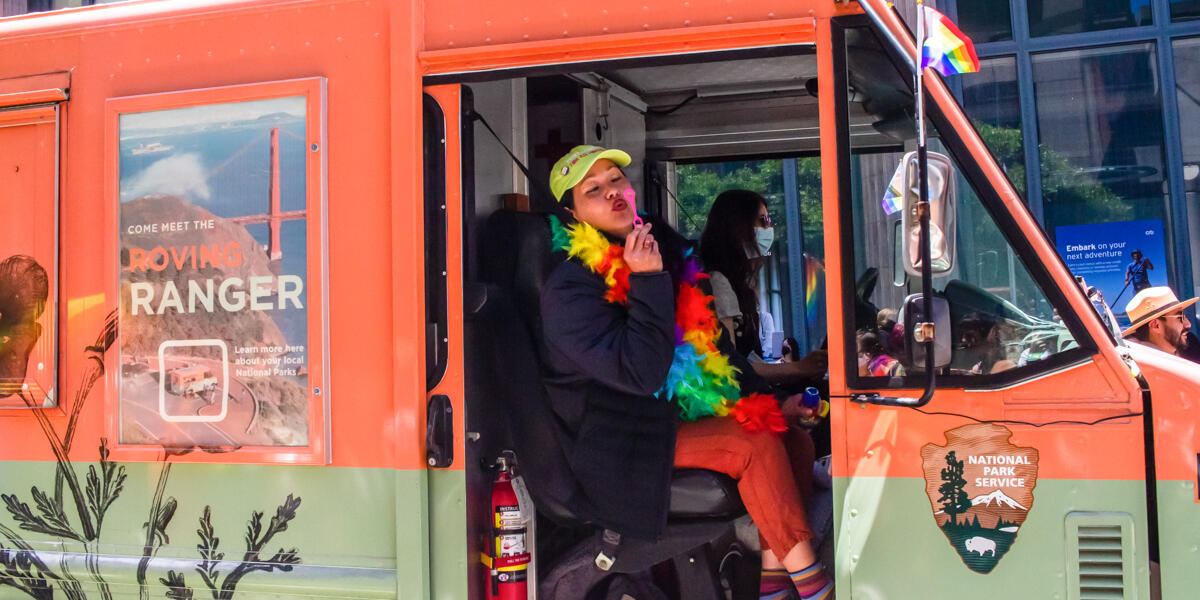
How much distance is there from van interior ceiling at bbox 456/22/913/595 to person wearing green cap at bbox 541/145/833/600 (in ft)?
0.87

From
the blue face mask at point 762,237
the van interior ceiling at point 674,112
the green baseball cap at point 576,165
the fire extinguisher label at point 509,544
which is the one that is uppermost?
the van interior ceiling at point 674,112

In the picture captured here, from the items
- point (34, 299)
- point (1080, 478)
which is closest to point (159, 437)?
point (34, 299)

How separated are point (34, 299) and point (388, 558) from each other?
1.44 meters

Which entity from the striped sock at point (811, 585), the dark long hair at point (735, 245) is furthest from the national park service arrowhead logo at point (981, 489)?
the dark long hair at point (735, 245)

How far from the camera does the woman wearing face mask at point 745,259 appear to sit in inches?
160

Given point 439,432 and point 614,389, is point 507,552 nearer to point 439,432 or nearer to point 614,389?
point 439,432

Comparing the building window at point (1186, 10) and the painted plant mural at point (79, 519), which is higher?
the building window at point (1186, 10)

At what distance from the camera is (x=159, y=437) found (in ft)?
10.1

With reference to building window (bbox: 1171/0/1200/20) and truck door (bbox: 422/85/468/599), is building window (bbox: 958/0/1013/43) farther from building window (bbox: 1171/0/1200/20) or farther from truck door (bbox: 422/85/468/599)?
truck door (bbox: 422/85/468/599)

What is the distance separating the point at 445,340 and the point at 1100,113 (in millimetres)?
7072

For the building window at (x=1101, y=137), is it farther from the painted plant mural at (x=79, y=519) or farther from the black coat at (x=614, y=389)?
the painted plant mural at (x=79, y=519)

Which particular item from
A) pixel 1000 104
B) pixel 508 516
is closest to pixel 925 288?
pixel 508 516

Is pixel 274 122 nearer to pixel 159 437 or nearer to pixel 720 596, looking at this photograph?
pixel 159 437

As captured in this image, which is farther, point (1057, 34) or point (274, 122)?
point (1057, 34)
